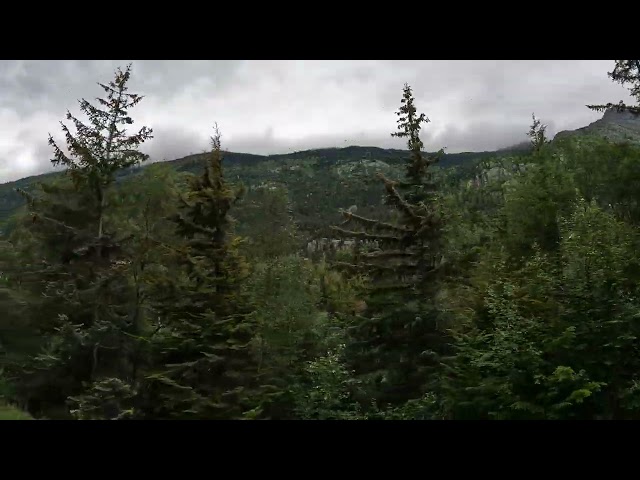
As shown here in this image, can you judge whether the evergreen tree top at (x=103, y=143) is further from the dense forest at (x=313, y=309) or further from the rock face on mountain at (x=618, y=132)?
the rock face on mountain at (x=618, y=132)

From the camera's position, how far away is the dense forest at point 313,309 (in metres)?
7.71

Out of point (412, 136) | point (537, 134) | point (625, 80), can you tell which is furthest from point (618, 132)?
point (412, 136)

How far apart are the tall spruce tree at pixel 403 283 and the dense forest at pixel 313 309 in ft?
0.11

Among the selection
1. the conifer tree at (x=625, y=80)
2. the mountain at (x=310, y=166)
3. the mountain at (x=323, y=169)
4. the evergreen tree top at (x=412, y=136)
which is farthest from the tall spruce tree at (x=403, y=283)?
the mountain at (x=310, y=166)

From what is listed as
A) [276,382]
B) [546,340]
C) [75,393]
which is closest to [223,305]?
[276,382]

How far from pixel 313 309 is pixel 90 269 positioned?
6387mm

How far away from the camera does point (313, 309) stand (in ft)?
49.5

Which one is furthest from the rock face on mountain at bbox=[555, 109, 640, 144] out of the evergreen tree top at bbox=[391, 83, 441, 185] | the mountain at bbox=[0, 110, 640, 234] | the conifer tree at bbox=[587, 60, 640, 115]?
the mountain at bbox=[0, 110, 640, 234]

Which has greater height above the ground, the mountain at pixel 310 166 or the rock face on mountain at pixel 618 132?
the mountain at pixel 310 166

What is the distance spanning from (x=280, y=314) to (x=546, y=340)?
7574mm

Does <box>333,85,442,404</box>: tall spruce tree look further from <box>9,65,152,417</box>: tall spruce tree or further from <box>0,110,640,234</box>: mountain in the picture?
<box>0,110,640,234</box>: mountain

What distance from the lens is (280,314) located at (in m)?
13.6

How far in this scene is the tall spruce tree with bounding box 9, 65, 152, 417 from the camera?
1059 centimetres
